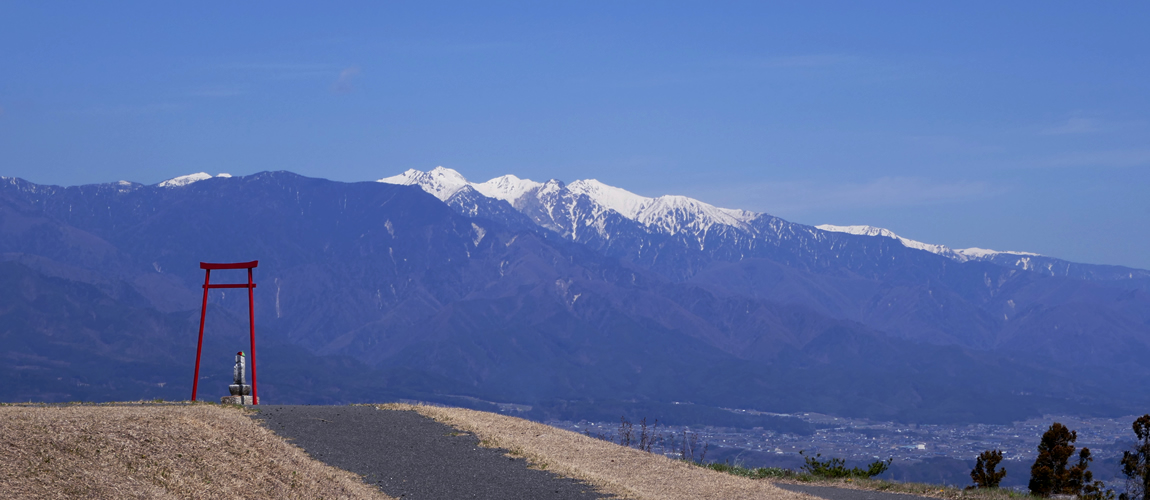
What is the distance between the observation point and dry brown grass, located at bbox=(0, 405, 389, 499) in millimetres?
19078

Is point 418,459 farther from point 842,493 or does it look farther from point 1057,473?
point 1057,473

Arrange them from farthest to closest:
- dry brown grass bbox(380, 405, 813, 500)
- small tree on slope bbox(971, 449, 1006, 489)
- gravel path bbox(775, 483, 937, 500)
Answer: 1. small tree on slope bbox(971, 449, 1006, 489)
2. gravel path bbox(775, 483, 937, 500)
3. dry brown grass bbox(380, 405, 813, 500)

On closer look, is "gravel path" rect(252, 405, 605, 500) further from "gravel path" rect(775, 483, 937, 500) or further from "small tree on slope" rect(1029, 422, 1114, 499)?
"small tree on slope" rect(1029, 422, 1114, 499)

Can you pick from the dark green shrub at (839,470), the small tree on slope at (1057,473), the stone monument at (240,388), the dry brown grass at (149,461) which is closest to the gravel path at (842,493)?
the dark green shrub at (839,470)

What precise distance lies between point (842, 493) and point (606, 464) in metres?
6.33

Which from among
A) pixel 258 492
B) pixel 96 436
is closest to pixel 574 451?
pixel 258 492

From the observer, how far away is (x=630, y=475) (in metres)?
28.0

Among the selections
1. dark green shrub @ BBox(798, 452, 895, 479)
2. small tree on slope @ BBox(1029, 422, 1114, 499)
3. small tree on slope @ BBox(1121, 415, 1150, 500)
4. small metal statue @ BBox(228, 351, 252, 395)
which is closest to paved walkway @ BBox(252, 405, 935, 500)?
dark green shrub @ BBox(798, 452, 895, 479)

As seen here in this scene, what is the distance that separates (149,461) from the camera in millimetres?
21188

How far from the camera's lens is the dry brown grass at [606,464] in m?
26.2

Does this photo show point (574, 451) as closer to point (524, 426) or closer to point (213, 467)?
point (524, 426)

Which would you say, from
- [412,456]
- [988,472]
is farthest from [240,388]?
[988,472]

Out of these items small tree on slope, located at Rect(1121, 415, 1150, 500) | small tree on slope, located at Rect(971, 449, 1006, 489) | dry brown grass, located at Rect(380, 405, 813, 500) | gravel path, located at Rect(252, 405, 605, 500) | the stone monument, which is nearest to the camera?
gravel path, located at Rect(252, 405, 605, 500)

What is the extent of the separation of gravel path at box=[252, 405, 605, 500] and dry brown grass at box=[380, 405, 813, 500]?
2.13ft
